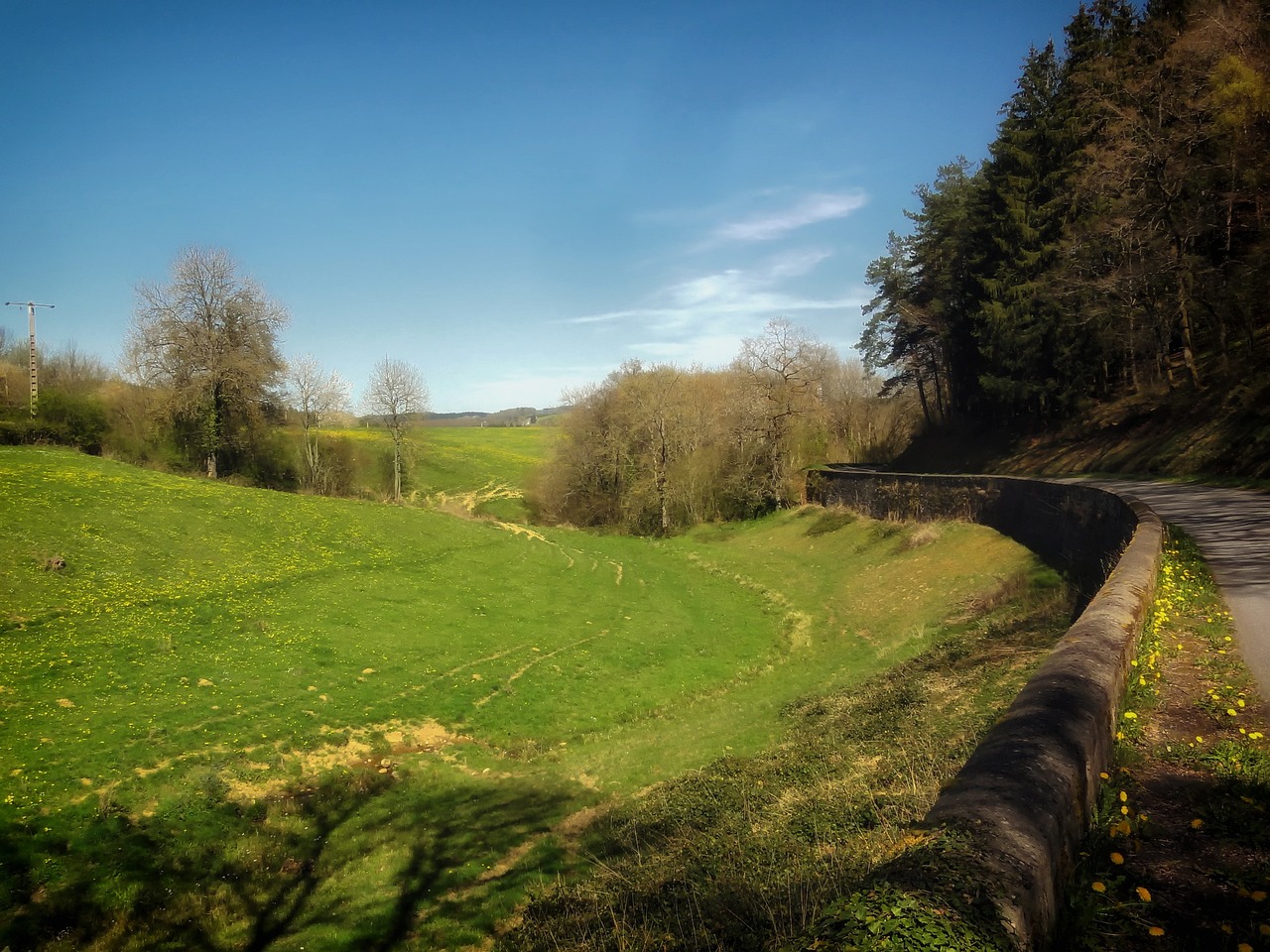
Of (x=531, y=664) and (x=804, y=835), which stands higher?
(x=804, y=835)

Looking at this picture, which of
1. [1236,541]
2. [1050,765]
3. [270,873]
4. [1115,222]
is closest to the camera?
[1050,765]

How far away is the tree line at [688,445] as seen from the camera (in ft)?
167

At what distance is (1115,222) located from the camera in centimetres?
2814

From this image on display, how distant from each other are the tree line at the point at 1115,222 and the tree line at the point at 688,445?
39.8 feet

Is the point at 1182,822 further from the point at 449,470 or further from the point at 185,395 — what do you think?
the point at 449,470

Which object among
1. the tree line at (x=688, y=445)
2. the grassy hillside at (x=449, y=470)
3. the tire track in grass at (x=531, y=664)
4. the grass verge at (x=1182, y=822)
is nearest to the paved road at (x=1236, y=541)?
the grass verge at (x=1182, y=822)

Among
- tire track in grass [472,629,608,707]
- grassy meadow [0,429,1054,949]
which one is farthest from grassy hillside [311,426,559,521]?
tire track in grass [472,629,608,707]

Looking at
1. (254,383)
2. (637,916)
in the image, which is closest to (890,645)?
(637,916)

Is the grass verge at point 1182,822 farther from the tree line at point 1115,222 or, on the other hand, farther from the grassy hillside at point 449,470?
the grassy hillside at point 449,470

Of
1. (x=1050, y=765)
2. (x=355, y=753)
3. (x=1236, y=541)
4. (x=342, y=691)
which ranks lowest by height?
(x=355, y=753)

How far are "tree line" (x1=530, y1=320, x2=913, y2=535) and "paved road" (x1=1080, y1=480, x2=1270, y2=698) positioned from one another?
31.2 m

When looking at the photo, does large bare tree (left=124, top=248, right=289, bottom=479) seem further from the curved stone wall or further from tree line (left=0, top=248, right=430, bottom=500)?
the curved stone wall

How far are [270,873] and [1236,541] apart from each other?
16904mm

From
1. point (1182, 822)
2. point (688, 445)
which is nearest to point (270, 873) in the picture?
point (1182, 822)
